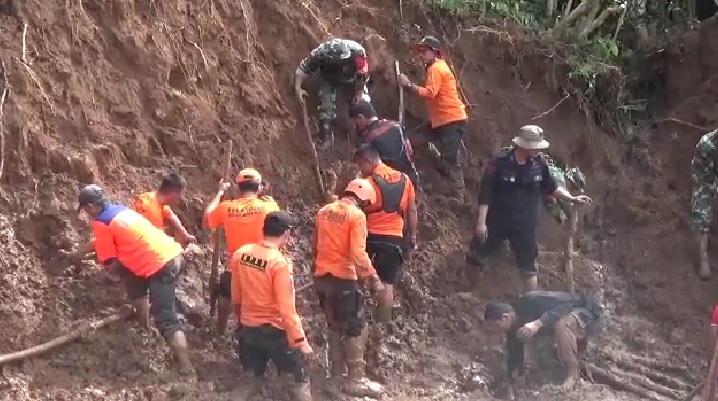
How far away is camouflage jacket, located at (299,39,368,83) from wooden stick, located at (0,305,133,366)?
2.83m

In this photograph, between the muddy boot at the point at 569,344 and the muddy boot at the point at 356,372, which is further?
the muddy boot at the point at 569,344

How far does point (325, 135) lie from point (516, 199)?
1992 mm

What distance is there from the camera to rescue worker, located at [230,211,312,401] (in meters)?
5.58

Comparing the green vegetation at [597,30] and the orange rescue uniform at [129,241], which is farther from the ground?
the green vegetation at [597,30]

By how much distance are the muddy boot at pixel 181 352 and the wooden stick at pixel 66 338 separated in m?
0.50

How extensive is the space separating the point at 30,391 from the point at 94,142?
7.02 ft

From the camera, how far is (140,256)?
5992 millimetres

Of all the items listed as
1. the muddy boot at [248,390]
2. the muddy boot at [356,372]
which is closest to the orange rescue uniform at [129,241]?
the muddy boot at [248,390]

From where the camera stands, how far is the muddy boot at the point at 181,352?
20.6ft

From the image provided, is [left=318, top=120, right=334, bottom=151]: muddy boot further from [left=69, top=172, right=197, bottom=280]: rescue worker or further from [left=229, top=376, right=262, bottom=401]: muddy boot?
[left=229, top=376, right=262, bottom=401]: muddy boot

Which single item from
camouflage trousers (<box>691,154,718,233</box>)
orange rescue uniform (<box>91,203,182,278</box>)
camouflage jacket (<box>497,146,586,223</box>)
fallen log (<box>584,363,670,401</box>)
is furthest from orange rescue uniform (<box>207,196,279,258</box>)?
camouflage trousers (<box>691,154,718,233</box>)

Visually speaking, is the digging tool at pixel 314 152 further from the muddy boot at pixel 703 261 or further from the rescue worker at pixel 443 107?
the muddy boot at pixel 703 261

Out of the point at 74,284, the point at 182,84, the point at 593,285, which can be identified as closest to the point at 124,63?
the point at 182,84

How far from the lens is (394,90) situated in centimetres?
885
